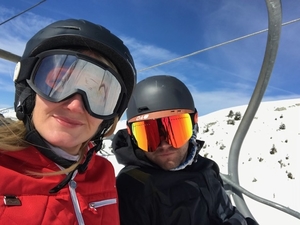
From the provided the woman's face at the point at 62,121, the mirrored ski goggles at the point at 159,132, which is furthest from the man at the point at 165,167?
the woman's face at the point at 62,121

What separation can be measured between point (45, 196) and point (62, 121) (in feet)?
0.91

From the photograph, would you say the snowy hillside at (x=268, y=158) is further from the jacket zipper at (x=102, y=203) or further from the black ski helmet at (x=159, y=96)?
the jacket zipper at (x=102, y=203)

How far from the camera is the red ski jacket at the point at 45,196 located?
930mm

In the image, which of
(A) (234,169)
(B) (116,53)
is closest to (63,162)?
(B) (116,53)

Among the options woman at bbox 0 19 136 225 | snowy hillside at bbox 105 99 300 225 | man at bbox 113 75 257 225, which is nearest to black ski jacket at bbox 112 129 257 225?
man at bbox 113 75 257 225

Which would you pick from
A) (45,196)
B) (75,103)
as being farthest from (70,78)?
(45,196)

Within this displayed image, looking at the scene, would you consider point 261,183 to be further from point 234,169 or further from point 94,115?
point 94,115

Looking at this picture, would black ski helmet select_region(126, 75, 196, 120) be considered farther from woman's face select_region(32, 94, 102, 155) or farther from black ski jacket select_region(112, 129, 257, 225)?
woman's face select_region(32, 94, 102, 155)

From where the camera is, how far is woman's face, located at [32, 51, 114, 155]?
43.8 inches

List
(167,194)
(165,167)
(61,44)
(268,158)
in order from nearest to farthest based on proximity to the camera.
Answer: (61,44) < (167,194) < (165,167) < (268,158)

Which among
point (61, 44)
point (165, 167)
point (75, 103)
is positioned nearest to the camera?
point (75, 103)

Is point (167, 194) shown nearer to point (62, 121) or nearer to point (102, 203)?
point (102, 203)

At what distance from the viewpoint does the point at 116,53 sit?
53.3 inches

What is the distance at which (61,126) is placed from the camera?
1113 mm
